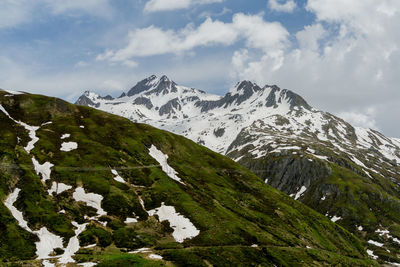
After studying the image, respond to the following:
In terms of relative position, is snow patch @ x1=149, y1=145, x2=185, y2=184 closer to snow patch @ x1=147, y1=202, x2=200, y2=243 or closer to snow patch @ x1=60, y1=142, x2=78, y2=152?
snow patch @ x1=147, y1=202, x2=200, y2=243

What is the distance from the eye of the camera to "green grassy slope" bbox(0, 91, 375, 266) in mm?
93438

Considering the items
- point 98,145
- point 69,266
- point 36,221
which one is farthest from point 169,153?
point 69,266

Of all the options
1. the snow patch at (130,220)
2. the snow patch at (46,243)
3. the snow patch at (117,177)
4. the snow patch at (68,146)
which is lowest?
the snow patch at (46,243)

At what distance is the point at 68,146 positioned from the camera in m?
139

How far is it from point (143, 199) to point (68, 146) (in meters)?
40.5

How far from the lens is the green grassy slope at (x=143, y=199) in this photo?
307 ft

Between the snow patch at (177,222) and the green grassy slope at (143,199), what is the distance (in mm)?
2265

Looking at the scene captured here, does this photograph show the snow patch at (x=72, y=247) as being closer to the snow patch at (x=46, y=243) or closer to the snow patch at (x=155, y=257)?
the snow patch at (x=46, y=243)

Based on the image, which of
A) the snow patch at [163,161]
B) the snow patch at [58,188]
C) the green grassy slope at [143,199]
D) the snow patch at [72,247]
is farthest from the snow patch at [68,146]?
the snow patch at [72,247]

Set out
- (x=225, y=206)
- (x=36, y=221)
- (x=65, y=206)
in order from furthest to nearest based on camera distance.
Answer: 1. (x=225, y=206)
2. (x=65, y=206)
3. (x=36, y=221)

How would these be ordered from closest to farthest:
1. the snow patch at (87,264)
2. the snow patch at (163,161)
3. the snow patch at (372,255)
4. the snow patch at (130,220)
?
the snow patch at (87,264), the snow patch at (130,220), the snow patch at (163,161), the snow patch at (372,255)

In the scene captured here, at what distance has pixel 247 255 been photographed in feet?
336

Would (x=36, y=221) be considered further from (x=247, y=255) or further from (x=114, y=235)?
(x=247, y=255)

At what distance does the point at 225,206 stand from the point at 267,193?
45953mm
